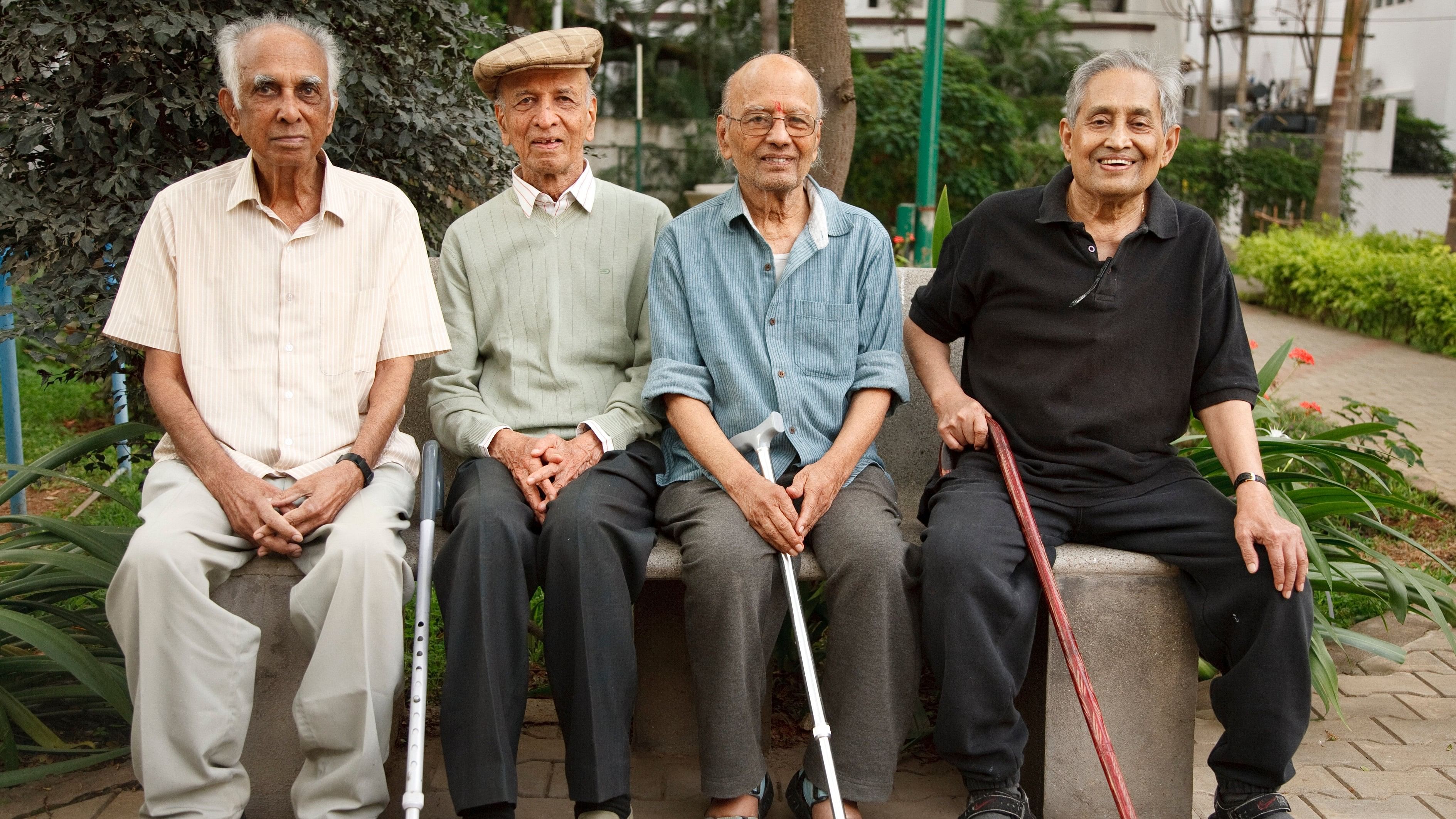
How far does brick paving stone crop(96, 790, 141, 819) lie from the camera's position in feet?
9.68

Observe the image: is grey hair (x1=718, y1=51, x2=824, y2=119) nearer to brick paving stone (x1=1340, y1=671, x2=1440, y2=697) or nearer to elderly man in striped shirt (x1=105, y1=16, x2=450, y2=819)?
elderly man in striped shirt (x1=105, y1=16, x2=450, y2=819)

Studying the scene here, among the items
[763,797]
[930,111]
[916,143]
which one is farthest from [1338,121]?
[763,797]

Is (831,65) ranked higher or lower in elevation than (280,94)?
higher

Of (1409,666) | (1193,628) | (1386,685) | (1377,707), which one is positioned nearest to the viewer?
(1193,628)

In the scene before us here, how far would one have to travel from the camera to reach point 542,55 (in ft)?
10.5

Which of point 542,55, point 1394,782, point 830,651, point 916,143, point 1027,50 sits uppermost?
point 1027,50

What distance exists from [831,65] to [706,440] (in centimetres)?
336

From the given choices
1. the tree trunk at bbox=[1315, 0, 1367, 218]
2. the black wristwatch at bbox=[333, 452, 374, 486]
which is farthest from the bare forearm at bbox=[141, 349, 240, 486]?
the tree trunk at bbox=[1315, 0, 1367, 218]

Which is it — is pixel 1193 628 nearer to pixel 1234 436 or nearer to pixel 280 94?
pixel 1234 436

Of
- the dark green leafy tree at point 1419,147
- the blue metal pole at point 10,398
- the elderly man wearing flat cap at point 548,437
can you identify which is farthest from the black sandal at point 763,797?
the dark green leafy tree at point 1419,147

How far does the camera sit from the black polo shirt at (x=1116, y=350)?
3020mm

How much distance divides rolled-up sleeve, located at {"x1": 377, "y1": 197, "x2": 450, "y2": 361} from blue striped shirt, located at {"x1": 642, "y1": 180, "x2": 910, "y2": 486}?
56 cm

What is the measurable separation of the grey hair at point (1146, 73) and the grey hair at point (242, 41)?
1.84m

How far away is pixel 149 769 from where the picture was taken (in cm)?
257
